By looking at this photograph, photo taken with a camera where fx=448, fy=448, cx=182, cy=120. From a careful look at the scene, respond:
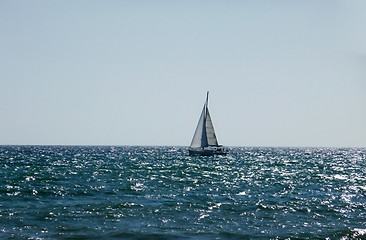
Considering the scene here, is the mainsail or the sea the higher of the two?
the mainsail

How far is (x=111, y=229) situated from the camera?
2273cm

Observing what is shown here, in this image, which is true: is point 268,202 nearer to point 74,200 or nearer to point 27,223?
point 74,200

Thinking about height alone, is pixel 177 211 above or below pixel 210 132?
below

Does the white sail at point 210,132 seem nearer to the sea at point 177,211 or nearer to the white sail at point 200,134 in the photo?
the white sail at point 200,134

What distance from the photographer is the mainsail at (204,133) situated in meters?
107

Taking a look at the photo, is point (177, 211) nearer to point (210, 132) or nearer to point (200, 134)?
point (200, 134)

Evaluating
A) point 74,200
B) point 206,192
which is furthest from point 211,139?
point 74,200

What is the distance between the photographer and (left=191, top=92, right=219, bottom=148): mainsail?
352 ft

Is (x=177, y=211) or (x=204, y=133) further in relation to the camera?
(x=204, y=133)

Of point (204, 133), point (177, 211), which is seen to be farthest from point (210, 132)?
point (177, 211)

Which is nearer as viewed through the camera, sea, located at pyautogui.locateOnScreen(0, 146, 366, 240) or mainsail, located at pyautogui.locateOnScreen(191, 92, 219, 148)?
sea, located at pyautogui.locateOnScreen(0, 146, 366, 240)

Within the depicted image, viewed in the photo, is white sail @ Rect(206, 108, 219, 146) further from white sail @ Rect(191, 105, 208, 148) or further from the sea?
the sea

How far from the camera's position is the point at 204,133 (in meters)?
108

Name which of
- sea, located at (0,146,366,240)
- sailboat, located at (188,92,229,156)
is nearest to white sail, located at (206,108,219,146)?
sailboat, located at (188,92,229,156)
